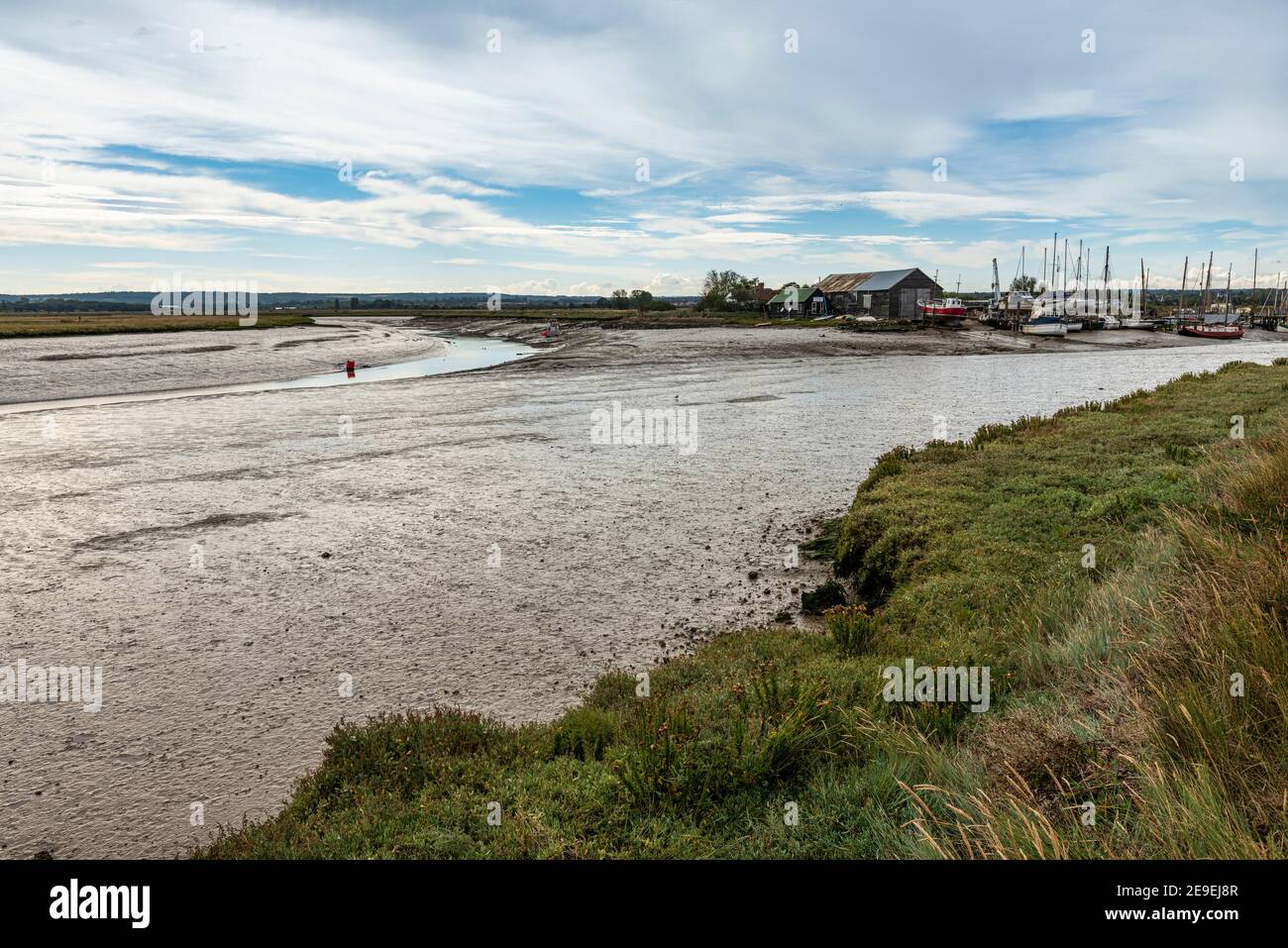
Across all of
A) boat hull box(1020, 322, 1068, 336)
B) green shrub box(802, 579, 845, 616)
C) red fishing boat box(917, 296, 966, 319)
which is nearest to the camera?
green shrub box(802, 579, 845, 616)

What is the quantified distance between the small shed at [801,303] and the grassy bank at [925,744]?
363ft

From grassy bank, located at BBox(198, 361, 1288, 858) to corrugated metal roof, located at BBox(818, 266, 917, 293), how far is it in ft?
337

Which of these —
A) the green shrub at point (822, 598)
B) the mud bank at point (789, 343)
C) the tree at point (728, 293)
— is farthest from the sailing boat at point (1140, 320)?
the green shrub at point (822, 598)

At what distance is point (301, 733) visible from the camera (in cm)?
809

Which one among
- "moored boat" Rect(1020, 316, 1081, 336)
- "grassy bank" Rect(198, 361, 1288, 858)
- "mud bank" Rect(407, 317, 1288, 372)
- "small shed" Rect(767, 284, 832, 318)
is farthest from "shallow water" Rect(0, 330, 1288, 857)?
"small shed" Rect(767, 284, 832, 318)

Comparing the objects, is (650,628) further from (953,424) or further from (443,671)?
(953,424)

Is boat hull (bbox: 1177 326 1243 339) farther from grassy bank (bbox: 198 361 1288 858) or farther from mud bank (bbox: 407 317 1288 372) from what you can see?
grassy bank (bbox: 198 361 1288 858)

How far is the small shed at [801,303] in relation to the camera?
384 feet

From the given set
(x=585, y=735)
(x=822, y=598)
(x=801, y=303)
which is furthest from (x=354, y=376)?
(x=801, y=303)

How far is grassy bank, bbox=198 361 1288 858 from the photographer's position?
15.9 feet

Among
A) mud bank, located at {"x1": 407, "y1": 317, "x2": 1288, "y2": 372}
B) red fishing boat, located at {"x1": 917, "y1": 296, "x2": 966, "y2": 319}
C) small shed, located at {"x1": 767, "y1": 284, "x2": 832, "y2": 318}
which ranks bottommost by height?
mud bank, located at {"x1": 407, "y1": 317, "x2": 1288, "y2": 372}

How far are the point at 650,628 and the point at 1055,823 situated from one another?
21.2 ft

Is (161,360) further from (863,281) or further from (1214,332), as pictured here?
(1214,332)
